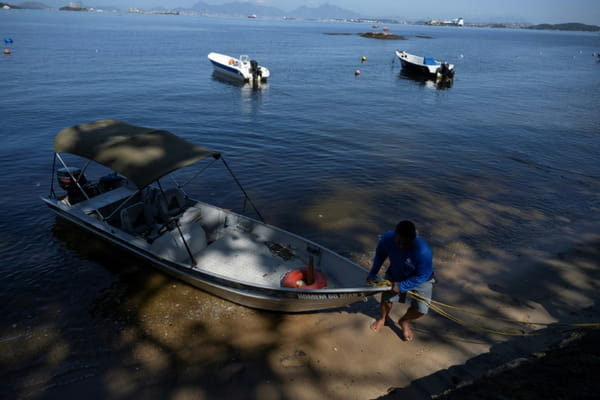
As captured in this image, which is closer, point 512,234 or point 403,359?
point 403,359

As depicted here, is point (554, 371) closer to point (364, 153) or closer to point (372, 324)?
point (372, 324)

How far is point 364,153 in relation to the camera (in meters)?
18.0

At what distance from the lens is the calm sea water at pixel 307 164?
852cm

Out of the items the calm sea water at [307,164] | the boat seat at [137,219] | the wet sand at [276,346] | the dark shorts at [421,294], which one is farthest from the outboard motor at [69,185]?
the dark shorts at [421,294]

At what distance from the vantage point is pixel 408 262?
5461 millimetres

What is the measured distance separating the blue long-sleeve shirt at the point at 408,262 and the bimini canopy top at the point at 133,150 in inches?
186

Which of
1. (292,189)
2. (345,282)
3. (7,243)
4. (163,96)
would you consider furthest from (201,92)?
(345,282)

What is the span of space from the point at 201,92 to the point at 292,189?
2259 centimetres

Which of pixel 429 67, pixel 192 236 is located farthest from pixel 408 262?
pixel 429 67

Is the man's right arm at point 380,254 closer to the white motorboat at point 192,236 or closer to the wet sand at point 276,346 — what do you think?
the white motorboat at point 192,236

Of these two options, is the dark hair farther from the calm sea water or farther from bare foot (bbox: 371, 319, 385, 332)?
the calm sea water

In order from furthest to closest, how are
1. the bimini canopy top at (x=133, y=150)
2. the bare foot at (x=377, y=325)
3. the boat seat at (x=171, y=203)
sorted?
1. the boat seat at (x=171, y=203)
2. the bimini canopy top at (x=133, y=150)
3. the bare foot at (x=377, y=325)

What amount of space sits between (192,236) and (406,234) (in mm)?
5372

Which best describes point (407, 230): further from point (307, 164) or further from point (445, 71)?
point (445, 71)
